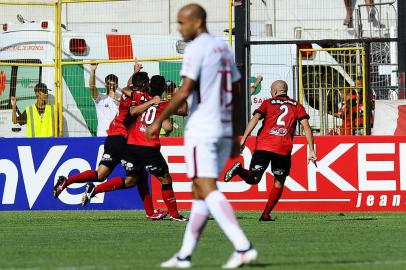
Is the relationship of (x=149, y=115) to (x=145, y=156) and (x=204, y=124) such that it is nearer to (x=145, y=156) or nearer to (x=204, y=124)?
(x=145, y=156)

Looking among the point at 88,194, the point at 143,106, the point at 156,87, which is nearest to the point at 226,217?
the point at 143,106

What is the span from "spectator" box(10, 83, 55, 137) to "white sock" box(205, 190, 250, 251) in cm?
1210

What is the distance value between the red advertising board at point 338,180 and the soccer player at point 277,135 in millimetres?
2443

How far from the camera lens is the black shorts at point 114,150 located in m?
16.4

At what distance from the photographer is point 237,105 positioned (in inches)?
376

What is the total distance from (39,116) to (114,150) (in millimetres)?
4987

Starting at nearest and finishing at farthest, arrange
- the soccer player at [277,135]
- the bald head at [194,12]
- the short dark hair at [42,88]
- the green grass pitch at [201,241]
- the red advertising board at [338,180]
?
the bald head at [194,12] < the green grass pitch at [201,241] < the soccer player at [277,135] < the red advertising board at [338,180] < the short dark hair at [42,88]

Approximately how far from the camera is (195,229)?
9172mm

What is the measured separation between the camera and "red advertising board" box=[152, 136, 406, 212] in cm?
1869

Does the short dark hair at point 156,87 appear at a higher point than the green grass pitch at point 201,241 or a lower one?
higher

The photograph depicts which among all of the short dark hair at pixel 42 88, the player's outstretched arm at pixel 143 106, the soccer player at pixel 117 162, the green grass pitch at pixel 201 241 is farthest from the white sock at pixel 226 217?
the short dark hair at pixel 42 88

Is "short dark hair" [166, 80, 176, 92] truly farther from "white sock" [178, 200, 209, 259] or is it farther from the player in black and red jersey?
"white sock" [178, 200, 209, 259]

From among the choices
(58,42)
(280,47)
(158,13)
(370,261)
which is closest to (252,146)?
(280,47)

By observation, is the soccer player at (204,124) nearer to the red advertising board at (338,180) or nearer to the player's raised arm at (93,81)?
the red advertising board at (338,180)
